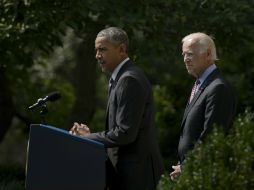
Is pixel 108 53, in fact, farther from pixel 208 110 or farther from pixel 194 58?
pixel 208 110

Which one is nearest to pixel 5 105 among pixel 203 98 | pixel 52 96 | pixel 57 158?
pixel 52 96

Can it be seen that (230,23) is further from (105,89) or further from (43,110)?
(105,89)

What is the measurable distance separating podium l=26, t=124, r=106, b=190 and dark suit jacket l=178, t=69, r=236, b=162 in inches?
23.4

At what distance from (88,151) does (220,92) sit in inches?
36.9

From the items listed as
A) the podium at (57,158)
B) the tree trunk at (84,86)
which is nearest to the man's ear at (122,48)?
the podium at (57,158)

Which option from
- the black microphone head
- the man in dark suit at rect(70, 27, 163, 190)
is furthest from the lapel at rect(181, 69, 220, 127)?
the black microphone head

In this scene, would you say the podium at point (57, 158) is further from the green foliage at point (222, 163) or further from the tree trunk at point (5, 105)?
the tree trunk at point (5, 105)

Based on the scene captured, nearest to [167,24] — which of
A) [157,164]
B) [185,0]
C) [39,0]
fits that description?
[185,0]

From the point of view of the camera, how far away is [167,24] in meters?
9.55

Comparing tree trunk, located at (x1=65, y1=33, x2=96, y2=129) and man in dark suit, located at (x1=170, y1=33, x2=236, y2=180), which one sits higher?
man in dark suit, located at (x1=170, y1=33, x2=236, y2=180)

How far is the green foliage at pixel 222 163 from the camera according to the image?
15.8ft

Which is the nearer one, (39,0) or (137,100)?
(137,100)

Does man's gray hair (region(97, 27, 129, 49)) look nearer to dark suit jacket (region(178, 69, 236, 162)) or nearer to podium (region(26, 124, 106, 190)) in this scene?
dark suit jacket (region(178, 69, 236, 162))

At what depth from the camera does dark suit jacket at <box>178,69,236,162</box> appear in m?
5.76
